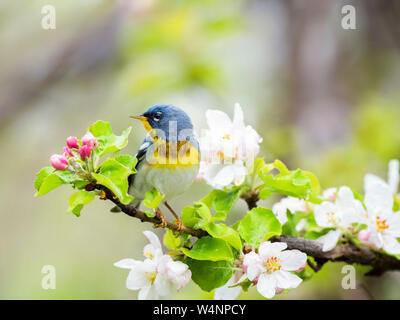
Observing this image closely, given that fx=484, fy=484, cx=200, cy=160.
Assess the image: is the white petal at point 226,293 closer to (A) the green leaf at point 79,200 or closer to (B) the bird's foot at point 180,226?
(B) the bird's foot at point 180,226

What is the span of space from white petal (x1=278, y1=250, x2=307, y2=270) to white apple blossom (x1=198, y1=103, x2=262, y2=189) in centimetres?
17

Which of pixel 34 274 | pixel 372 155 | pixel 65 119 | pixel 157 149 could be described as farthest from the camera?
pixel 34 274

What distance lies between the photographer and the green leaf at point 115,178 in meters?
0.68

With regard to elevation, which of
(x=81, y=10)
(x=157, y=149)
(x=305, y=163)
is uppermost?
(x=81, y=10)

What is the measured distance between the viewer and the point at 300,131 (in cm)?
A: 229

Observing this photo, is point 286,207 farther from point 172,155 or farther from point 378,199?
point 172,155

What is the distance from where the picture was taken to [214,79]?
220 centimetres

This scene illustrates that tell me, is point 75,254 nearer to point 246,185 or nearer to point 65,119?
point 65,119

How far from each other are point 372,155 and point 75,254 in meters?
2.60

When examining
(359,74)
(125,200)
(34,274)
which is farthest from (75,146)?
(34,274)

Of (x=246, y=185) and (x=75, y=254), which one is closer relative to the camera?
(x=246, y=185)

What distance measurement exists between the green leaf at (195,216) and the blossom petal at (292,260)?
5.6 inches

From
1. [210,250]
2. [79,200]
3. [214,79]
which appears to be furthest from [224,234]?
[214,79]

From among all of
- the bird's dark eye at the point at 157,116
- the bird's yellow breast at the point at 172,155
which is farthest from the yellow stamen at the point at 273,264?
the bird's dark eye at the point at 157,116
